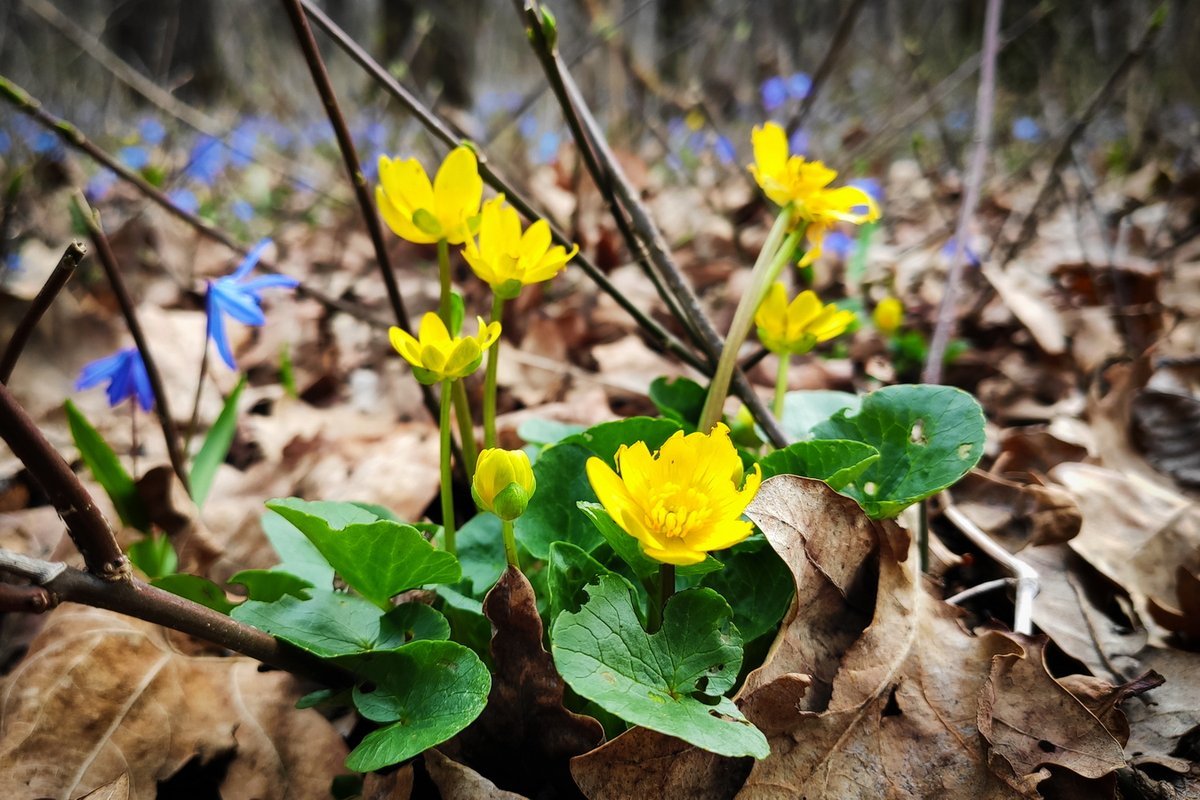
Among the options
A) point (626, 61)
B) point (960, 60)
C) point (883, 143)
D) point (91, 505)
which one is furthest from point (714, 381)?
point (960, 60)

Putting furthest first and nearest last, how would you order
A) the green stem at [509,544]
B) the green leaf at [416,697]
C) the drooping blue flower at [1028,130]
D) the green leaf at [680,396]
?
1. the drooping blue flower at [1028,130]
2. the green leaf at [680,396]
3. the green stem at [509,544]
4. the green leaf at [416,697]

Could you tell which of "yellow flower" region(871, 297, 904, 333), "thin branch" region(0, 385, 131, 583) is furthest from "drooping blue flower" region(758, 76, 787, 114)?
"thin branch" region(0, 385, 131, 583)

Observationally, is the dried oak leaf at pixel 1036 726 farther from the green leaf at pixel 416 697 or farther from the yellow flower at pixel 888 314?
the yellow flower at pixel 888 314

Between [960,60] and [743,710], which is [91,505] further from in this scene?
[960,60]

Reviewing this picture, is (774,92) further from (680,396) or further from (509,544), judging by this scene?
(509,544)

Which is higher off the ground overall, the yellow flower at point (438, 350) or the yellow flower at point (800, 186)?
the yellow flower at point (800, 186)

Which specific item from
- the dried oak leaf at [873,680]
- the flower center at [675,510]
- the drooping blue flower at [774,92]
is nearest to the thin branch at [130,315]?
the flower center at [675,510]

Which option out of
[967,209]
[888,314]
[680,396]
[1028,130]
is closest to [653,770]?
[680,396]

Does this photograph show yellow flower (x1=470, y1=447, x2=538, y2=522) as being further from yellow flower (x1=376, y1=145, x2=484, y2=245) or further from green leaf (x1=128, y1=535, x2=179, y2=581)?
green leaf (x1=128, y1=535, x2=179, y2=581)

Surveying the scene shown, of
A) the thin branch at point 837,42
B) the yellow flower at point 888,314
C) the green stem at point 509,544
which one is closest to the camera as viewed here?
the green stem at point 509,544
